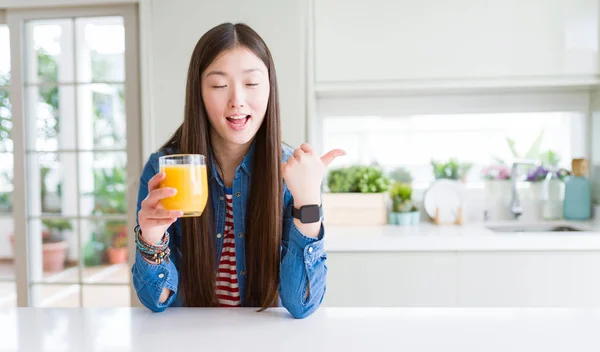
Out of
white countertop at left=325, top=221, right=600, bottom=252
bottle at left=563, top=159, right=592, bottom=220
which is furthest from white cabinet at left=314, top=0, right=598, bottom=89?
white countertop at left=325, top=221, right=600, bottom=252

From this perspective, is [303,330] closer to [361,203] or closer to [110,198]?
[361,203]

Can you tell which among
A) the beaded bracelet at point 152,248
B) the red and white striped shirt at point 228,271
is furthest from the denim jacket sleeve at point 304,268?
the beaded bracelet at point 152,248

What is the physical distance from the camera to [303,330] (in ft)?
3.25

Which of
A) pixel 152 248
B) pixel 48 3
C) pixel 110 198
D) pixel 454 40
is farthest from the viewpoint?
pixel 110 198

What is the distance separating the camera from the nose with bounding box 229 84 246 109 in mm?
1184

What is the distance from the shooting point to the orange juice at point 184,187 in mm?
Answer: 1030

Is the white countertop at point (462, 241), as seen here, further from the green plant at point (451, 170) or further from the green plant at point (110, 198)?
the green plant at point (110, 198)

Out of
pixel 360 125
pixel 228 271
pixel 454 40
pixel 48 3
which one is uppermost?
pixel 48 3

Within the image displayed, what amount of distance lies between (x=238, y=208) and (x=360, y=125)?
1.85 meters

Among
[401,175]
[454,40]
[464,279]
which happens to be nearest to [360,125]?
[401,175]

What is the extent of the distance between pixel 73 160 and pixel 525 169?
270cm

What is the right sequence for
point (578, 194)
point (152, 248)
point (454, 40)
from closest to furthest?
1. point (152, 248)
2. point (454, 40)
3. point (578, 194)

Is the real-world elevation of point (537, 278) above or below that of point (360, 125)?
below

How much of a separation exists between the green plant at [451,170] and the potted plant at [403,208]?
12.3 inches
